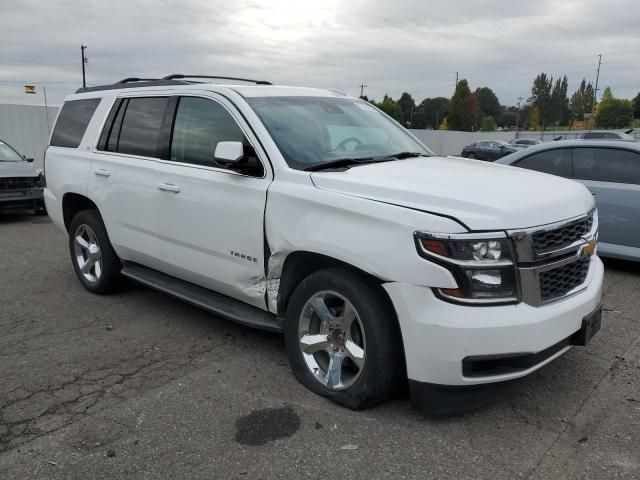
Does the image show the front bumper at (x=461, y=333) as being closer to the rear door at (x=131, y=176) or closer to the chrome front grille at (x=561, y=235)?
the chrome front grille at (x=561, y=235)

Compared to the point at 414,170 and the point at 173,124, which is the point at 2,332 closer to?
the point at 173,124

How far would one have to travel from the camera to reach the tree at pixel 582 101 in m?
129

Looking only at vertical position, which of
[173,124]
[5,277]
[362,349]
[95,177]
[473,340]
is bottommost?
[5,277]

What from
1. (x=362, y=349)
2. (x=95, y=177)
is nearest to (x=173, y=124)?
(x=95, y=177)

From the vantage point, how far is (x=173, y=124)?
4.52 metres

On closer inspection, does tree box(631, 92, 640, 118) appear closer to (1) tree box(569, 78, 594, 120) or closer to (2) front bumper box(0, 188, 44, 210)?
(1) tree box(569, 78, 594, 120)

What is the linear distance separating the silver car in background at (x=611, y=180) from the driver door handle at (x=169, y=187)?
4.82m

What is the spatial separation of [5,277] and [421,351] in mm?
Answer: 5441

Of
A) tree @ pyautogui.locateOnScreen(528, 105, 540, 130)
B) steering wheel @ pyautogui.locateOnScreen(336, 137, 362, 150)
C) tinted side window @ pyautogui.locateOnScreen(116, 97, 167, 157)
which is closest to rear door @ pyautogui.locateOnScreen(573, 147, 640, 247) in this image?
steering wheel @ pyautogui.locateOnScreen(336, 137, 362, 150)

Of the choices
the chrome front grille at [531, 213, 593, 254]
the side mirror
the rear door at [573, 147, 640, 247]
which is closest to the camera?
the chrome front grille at [531, 213, 593, 254]

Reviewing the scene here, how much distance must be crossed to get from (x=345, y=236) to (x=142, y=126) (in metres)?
2.61

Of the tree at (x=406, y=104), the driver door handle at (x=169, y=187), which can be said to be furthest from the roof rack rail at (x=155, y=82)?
the tree at (x=406, y=104)

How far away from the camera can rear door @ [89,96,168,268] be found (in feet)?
15.2

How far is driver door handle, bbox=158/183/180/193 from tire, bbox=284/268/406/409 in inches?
54.7
